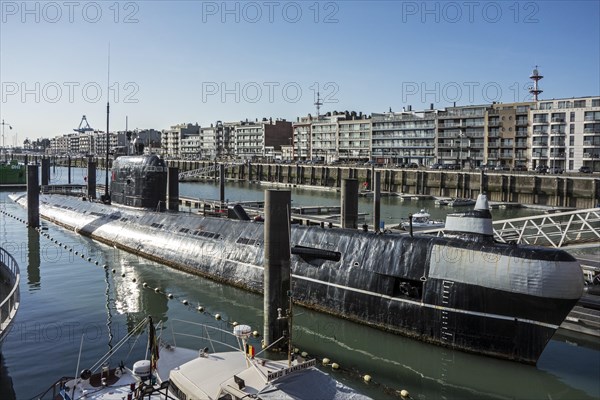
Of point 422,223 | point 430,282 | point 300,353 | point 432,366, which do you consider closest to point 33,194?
point 422,223

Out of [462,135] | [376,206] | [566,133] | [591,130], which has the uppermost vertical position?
[462,135]

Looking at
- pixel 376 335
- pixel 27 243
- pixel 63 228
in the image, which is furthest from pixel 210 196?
pixel 376 335

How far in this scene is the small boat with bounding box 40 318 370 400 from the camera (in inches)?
477

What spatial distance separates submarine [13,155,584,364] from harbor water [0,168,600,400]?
58cm

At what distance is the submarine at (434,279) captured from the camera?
1692 cm

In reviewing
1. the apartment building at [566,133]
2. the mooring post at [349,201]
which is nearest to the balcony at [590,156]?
the apartment building at [566,133]

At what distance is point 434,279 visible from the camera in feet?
62.8

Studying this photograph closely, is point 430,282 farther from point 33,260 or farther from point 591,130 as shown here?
point 591,130

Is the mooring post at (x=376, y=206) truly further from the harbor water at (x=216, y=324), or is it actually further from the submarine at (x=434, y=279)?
the harbor water at (x=216, y=324)

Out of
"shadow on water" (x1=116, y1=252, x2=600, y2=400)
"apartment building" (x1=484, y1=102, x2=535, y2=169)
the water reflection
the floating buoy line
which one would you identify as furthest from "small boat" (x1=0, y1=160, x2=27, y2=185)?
"shadow on water" (x1=116, y1=252, x2=600, y2=400)

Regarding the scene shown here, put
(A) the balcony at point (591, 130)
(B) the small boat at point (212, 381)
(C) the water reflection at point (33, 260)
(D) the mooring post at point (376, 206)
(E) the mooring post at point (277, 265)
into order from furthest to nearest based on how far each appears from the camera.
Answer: (A) the balcony at point (591, 130)
(D) the mooring post at point (376, 206)
(C) the water reflection at point (33, 260)
(E) the mooring post at point (277, 265)
(B) the small boat at point (212, 381)

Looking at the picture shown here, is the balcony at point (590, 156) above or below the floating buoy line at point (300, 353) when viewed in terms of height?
above

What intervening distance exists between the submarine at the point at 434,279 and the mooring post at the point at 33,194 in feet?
85.2

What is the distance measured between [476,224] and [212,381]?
447 inches
